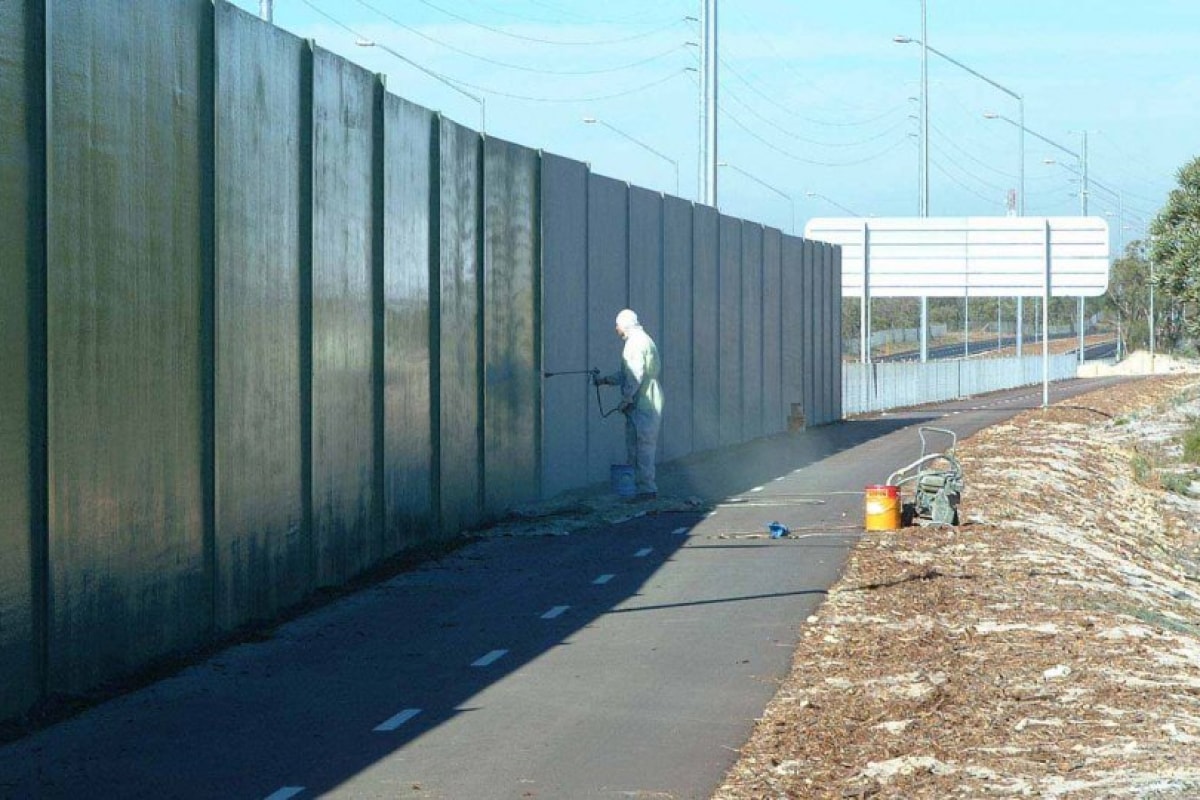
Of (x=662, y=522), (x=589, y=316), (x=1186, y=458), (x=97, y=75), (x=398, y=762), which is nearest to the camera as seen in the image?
(x=398, y=762)

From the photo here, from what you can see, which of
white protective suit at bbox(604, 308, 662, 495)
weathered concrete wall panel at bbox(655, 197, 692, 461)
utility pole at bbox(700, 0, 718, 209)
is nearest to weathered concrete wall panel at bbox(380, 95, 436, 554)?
white protective suit at bbox(604, 308, 662, 495)

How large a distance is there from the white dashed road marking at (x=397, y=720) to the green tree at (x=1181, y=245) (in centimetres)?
2406

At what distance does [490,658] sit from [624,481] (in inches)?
369

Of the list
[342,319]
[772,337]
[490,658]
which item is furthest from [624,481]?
[772,337]

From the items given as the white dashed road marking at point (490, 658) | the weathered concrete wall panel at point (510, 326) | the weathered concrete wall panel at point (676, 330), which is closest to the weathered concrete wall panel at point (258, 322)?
the white dashed road marking at point (490, 658)

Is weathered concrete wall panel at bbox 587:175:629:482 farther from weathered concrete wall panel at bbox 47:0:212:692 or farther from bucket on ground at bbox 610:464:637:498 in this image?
weathered concrete wall panel at bbox 47:0:212:692

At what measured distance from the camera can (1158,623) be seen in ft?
41.7

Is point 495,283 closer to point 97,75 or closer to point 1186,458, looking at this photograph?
point 97,75

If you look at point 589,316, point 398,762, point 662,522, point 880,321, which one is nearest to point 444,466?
point 662,522

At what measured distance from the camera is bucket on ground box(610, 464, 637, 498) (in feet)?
64.7

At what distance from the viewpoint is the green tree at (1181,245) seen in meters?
30.8

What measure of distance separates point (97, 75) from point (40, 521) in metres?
2.41

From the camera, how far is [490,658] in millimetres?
10398

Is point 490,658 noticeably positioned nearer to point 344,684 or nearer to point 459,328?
point 344,684
